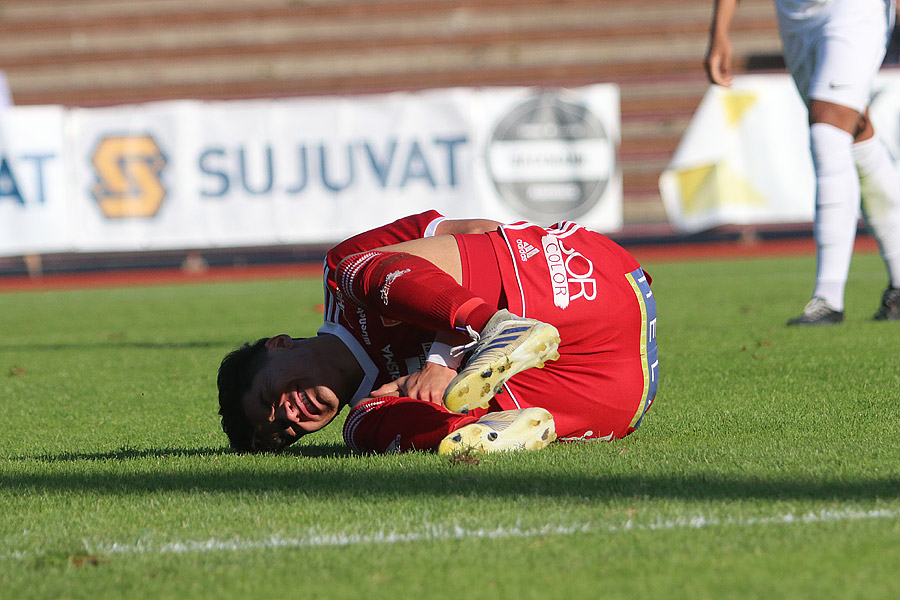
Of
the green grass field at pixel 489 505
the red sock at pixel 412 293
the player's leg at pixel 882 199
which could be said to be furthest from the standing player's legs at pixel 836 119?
the red sock at pixel 412 293

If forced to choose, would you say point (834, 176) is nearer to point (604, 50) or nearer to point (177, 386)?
point (177, 386)

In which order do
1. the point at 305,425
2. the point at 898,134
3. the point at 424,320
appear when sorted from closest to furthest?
the point at 424,320, the point at 305,425, the point at 898,134

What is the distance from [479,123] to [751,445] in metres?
9.47

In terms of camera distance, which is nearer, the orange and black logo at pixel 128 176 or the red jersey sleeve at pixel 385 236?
the red jersey sleeve at pixel 385 236

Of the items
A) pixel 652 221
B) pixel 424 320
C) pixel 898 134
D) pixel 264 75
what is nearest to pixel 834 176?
pixel 424 320

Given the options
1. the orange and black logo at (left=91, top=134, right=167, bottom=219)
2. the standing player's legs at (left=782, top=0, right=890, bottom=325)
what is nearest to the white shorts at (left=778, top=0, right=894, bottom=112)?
the standing player's legs at (left=782, top=0, right=890, bottom=325)

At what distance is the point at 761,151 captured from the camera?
Answer: 37.7 ft

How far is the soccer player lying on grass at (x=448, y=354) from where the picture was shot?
2621mm

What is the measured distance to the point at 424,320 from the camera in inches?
101

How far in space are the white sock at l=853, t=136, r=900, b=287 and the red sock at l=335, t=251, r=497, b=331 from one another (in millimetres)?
3362

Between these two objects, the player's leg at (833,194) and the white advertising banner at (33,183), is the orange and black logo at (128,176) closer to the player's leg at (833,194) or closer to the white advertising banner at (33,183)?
the white advertising banner at (33,183)

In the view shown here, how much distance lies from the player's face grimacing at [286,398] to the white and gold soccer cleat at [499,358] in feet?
1.79

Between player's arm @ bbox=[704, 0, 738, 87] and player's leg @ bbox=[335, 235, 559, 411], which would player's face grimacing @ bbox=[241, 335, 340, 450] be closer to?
player's leg @ bbox=[335, 235, 559, 411]

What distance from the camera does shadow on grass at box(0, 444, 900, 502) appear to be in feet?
7.03
